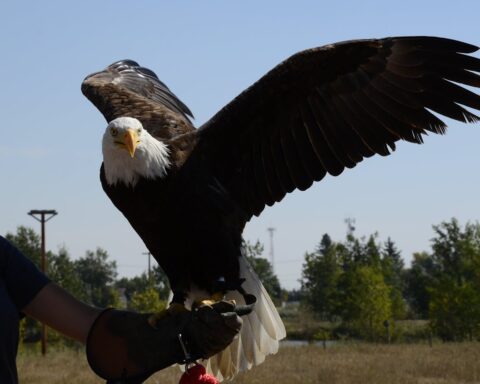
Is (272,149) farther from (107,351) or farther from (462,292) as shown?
(462,292)

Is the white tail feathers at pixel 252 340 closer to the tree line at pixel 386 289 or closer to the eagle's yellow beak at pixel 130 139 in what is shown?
the eagle's yellow beak at pixel 130 139

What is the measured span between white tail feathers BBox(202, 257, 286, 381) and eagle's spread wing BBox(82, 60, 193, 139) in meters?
0.99

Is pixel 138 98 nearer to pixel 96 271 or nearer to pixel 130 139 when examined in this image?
pixel 130 139

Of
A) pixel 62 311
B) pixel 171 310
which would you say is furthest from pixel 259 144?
pixel 62 311

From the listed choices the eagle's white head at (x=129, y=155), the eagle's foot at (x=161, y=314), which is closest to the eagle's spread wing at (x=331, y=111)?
the eagle's white head at (x=129, y=155)

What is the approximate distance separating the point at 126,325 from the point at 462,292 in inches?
934

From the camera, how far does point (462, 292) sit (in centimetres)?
2531

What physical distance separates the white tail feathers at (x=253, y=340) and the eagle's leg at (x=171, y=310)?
45 cm

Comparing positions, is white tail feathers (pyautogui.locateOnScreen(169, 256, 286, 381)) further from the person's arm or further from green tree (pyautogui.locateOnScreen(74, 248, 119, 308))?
green tree (pyautogui.locateOnScreen(74, 248, 119, 308))

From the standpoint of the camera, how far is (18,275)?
2424 mm

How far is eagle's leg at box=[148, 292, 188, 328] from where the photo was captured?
2965 millimetres

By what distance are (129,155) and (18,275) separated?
169 cm

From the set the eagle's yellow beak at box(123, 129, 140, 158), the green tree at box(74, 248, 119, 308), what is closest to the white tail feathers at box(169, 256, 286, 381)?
the eagle's yellow beak at box(123, 129, 140, 158)

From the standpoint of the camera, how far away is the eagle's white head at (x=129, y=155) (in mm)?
4016
